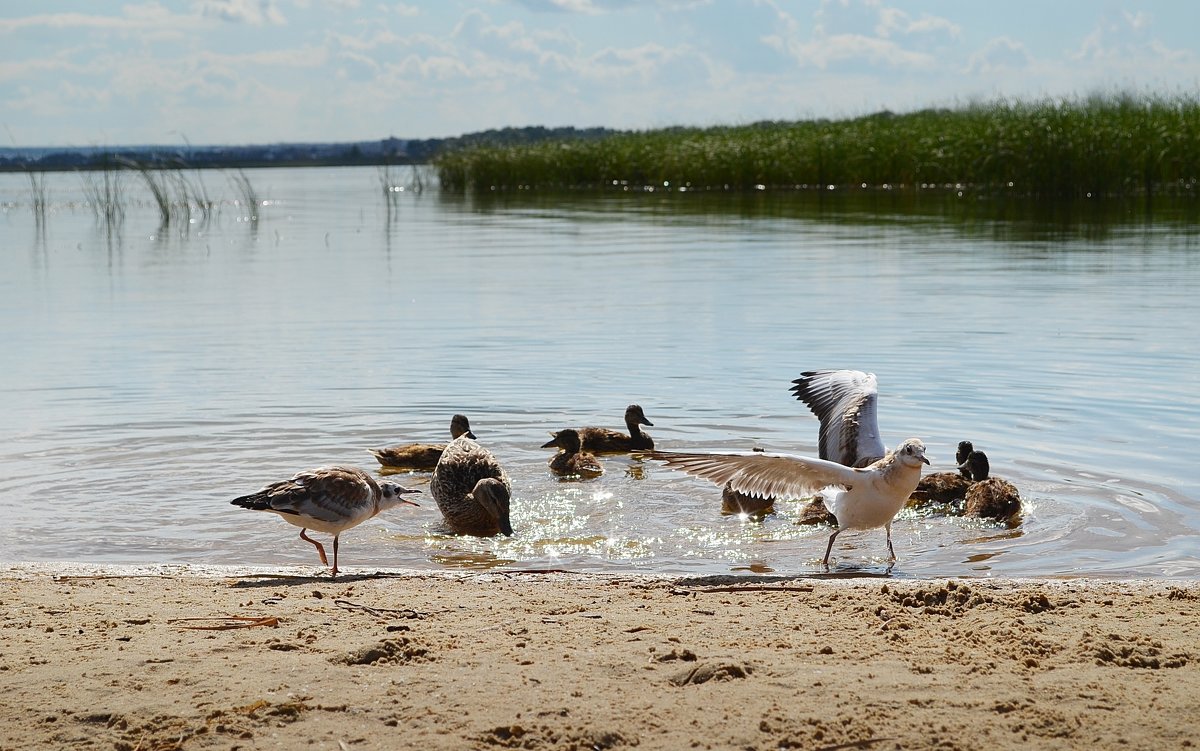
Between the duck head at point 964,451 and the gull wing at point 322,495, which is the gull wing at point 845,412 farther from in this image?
the gull wing at point 322,495

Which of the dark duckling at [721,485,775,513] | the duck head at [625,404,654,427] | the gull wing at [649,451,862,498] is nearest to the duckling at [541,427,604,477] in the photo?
the duck head at [625,404,654,427]

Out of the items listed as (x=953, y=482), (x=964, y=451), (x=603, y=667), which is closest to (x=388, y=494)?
(x=603, y=667)

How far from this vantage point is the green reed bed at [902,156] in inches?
1671

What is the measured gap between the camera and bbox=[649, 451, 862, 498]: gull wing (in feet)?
26.1

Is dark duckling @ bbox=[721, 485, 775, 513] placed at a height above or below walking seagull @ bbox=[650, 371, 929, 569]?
below

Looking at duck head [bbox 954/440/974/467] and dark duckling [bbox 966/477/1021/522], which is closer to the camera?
dark duckling [bbox 966/477/1021/522]

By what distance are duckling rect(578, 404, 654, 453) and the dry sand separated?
4.49m

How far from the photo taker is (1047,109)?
44219 millimetres

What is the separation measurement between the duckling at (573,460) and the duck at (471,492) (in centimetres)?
85

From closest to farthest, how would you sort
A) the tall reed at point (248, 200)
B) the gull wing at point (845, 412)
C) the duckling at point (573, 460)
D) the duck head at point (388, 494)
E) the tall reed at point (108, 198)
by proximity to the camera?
the duck head at point (388, 494) < the gull wing at point (845, 412) < the duckling at point (573, 460) < the tall reed at point (108, 198) < the tall reed at point (248, 200)

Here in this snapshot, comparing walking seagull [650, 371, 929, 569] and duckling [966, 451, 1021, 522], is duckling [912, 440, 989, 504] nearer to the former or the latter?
duckling [966, 451, 1021, 522]

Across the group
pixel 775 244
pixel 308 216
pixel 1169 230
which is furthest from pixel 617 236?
pixel 308 216

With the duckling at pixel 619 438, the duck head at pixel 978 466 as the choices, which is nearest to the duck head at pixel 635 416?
the duckling at pixel 619 438

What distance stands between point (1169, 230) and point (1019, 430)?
20836mm
